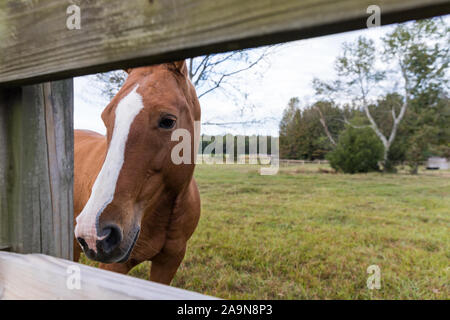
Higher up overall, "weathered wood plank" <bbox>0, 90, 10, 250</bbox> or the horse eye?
the horse eye

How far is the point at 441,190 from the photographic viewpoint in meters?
9.07

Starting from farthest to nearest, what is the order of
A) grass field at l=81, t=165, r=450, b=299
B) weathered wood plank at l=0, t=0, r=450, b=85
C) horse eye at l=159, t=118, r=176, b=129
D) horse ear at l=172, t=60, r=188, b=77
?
grass field at l=81, t=165, r=450, b=299, horse ear at l=172, t=60, r=188, b=77, horse eye at l=159, t=118, r=176, b=129, weathered wood plank at l=0, t=0, r=450, b=85

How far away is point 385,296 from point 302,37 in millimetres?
3285

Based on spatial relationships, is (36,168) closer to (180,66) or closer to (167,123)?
(167,123)

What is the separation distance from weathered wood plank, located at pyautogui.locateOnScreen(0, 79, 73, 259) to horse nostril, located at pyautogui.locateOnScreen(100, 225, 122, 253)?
1.21 ft

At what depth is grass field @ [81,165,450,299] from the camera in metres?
3.08

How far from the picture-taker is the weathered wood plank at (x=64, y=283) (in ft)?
1.59

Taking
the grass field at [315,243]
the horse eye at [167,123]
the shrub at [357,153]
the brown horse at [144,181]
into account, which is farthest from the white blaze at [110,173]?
the shrub at [357,153]

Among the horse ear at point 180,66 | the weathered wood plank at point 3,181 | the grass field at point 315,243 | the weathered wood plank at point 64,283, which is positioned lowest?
the grass field at point 315,243

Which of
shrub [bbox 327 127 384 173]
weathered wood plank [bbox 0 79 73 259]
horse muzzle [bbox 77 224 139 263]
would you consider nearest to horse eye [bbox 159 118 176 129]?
horse muzzle [bbox 77 224 139 263]

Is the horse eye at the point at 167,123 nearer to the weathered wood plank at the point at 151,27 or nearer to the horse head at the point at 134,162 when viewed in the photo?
the horse head at the point at 134,162

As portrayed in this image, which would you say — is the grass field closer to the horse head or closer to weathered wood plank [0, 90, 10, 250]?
the horse head

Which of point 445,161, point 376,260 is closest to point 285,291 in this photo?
point 376,260

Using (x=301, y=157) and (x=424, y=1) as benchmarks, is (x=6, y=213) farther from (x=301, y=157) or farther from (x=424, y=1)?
(x=301, y=157)
